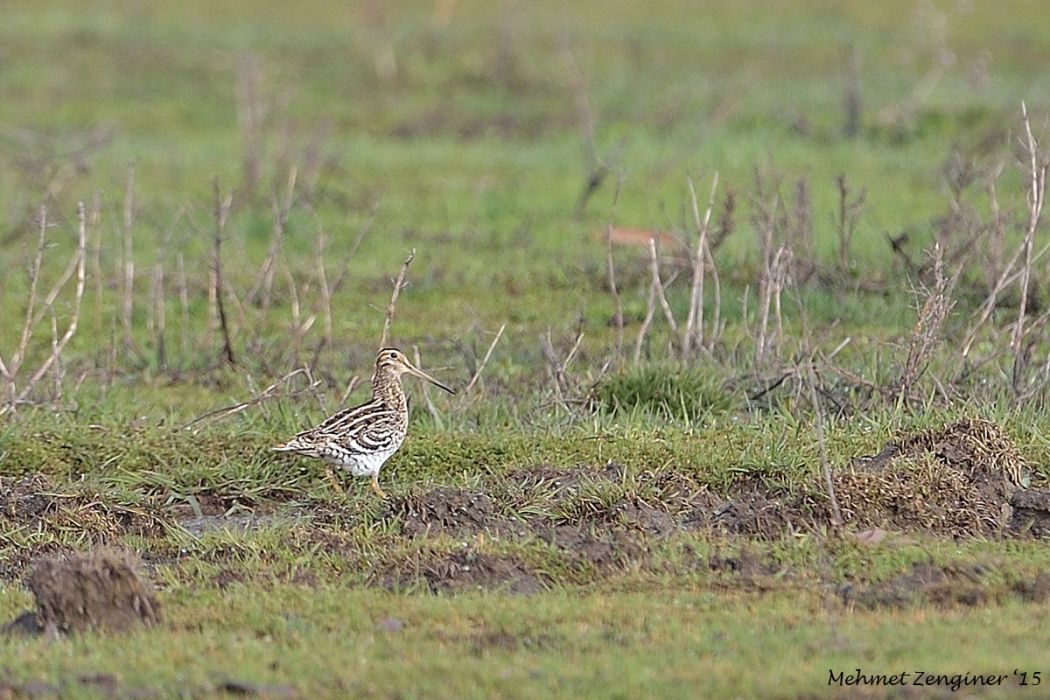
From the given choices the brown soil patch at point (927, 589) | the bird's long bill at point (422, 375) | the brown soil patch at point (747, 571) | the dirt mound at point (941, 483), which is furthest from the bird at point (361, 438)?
the brown soil patch at point (927, 589)

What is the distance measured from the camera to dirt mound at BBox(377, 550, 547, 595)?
243 inches

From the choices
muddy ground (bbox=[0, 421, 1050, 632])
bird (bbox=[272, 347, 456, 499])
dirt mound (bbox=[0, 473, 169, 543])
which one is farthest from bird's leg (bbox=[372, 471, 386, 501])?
dirt mound (bbox=[0, 473, 169, 543])

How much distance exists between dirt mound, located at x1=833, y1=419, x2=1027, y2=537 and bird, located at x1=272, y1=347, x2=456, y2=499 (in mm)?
1853

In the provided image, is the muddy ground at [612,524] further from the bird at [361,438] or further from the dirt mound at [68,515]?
the bird at [361,438]

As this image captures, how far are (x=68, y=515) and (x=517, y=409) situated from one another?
2196 mm

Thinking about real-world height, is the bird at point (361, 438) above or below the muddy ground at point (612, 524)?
above

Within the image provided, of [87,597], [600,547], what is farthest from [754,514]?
[87,597]

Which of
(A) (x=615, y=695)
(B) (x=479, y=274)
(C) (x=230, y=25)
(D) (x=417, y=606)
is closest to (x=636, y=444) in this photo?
(D) (x=417, y=606)

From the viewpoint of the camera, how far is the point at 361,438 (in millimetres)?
7203

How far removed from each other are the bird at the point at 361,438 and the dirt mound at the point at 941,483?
185cm

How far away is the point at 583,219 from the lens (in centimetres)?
1451

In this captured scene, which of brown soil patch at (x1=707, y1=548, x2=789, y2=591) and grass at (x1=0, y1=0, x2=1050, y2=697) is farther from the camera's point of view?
brown soil patch at (x1=707, y1=548, x2=789, y2=591)

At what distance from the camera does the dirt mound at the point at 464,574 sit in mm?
6176

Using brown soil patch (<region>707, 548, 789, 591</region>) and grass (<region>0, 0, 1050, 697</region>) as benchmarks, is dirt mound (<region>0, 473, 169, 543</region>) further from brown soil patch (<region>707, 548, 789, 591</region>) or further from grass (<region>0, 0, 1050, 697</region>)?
brown soil patch (<region>707, 548, 789, 591</region>)
